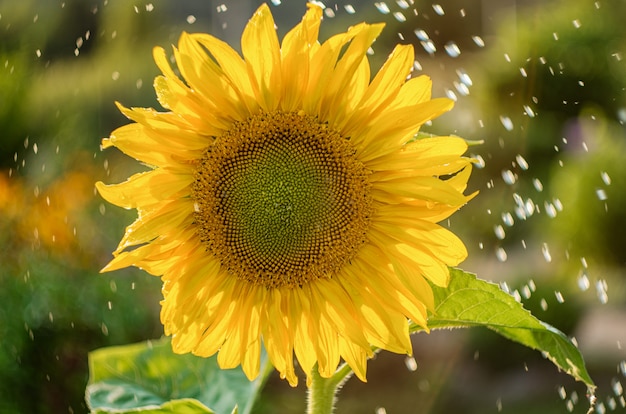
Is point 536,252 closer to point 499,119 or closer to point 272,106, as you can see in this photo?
point 499,119

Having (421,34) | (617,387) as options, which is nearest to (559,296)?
(617,387)

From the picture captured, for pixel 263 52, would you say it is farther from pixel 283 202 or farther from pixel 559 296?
pixel 559 296

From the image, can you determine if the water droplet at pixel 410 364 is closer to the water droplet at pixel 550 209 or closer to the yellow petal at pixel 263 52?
the water droplet at pixel 550 209

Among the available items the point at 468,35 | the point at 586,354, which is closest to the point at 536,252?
the point at 586,354

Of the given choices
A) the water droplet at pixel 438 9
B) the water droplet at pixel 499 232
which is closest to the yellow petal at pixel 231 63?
the water droplet at pixel 499 232

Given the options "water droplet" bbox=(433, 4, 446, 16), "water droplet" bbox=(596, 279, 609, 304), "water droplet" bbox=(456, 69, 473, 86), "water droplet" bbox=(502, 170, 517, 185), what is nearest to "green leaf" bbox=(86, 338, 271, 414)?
"water droplet" bbox=(596, 279, 609, 304)

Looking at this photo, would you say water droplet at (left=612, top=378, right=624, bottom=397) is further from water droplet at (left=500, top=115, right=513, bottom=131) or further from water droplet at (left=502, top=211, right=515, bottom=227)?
water droplet at (left=500, top=115, right=513, bottom=131)
